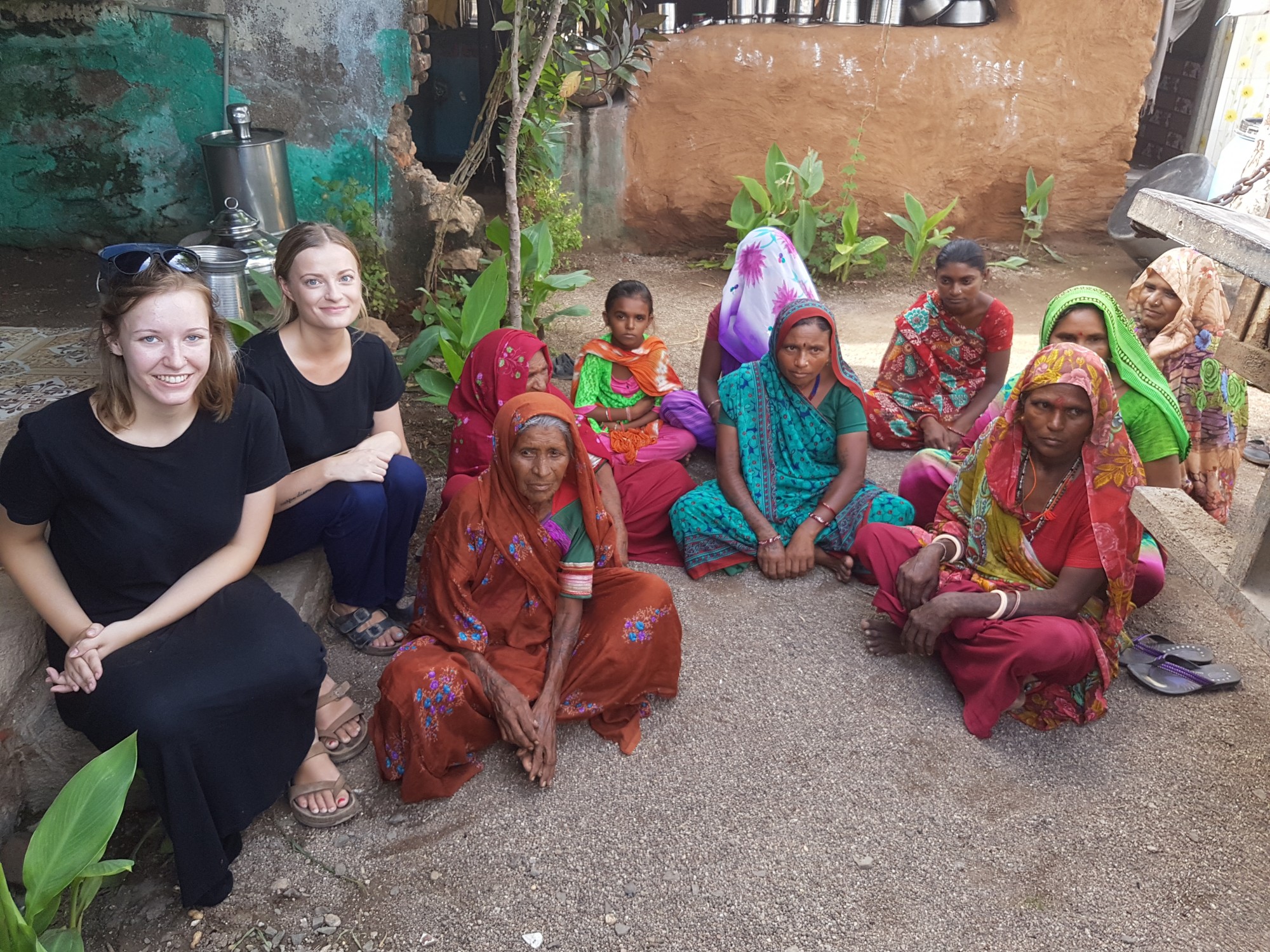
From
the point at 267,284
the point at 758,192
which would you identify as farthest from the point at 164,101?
the point at 758,192

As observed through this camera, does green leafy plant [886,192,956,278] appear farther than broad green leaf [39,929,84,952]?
Yes

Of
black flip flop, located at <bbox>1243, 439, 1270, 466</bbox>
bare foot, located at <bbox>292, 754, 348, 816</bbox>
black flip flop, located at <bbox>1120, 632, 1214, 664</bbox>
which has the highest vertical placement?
black flip flop, located at <bbox>1243, 439, 1270, 466</bbox>

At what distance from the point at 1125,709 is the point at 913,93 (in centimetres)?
581

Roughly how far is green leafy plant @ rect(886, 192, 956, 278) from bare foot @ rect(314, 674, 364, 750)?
5.58m

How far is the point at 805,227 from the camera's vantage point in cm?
689

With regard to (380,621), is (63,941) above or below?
above

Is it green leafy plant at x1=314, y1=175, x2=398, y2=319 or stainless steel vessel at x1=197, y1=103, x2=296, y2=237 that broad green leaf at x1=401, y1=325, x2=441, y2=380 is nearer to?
green leafy plant at x1=314, y1=175, x2=398, y2=319

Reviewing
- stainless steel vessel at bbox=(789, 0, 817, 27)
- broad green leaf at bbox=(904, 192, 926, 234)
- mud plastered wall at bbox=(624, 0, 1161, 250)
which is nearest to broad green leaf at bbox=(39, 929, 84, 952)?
mud plastered wall at bbox=(624, 0, 1161, 250)

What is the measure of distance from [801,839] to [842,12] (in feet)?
21.8

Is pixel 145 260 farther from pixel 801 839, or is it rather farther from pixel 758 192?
pixel 758 192

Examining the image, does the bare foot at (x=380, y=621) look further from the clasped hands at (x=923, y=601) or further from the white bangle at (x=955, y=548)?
the white bangle at (x=955, y=548)

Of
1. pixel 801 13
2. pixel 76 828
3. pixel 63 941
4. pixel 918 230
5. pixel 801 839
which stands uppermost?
pixel 801 13

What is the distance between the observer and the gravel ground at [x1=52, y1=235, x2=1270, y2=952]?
217 cm

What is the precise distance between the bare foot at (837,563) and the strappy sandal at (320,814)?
189 centimetres
